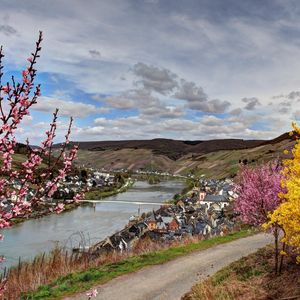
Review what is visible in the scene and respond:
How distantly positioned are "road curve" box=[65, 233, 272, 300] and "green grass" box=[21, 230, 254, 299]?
40cm

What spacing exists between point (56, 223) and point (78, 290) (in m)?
64.8

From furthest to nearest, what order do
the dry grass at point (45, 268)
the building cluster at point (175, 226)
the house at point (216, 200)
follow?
the house at point (216, 200)
the building cluster at point (175, 226)
the dry grass at point (45, 268)

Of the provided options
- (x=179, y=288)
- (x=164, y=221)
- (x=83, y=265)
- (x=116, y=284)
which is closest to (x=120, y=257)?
(x=83, y=265)

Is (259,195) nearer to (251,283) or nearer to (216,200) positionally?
(251,283)

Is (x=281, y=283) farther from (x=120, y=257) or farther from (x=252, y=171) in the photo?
(x=120, y=257)

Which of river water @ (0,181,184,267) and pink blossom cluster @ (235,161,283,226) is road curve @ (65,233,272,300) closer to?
pink blossom cluster @ (235,161,283,226)

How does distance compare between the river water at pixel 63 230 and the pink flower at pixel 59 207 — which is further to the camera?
the river water at pixel 63 230

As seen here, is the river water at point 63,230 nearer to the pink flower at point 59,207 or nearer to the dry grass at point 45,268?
the dry grass at point 45,268

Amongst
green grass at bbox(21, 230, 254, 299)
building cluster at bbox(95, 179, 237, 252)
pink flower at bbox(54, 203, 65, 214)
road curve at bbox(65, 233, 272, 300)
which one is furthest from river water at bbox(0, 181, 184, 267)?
pink flower at bbox(54, 203, 65, 214)

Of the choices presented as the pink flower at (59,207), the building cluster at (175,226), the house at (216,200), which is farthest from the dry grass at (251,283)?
the house at (216,200)

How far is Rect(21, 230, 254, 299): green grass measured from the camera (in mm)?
14086

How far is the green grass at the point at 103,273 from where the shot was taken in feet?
46.2

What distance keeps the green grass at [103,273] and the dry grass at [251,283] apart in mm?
3761

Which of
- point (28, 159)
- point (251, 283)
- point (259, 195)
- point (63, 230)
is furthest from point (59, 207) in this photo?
point (63, 230)
